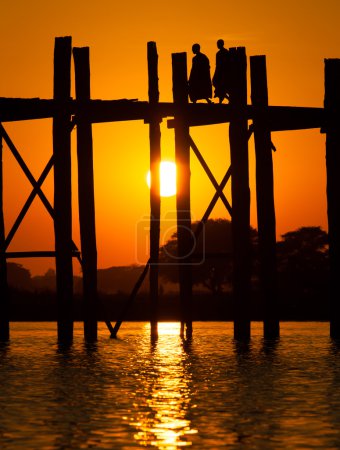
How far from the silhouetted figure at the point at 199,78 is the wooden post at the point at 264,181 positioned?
802mm

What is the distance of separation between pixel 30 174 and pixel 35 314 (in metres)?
24.0

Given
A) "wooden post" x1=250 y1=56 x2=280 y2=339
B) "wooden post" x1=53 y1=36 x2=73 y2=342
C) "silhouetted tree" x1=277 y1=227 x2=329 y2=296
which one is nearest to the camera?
"wooden post" x1=53 y1=36 x2=73 y2=342

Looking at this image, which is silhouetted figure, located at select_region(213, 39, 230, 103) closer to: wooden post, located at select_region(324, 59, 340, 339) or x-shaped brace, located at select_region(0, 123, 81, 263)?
wooden post, located at select_region(324, 59, 340, 339)

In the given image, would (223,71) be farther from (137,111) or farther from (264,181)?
(264,181)

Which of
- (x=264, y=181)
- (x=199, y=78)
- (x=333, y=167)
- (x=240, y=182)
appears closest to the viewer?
(x=240, y=182)

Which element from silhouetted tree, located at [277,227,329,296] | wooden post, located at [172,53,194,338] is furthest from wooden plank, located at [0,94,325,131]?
silhouetted tree, located at [277,227,329,296]

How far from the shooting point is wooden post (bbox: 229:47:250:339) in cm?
2170

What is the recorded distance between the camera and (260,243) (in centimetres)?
2188

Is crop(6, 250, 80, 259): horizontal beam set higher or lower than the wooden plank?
lower

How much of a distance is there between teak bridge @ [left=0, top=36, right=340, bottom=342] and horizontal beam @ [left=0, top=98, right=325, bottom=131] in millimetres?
18

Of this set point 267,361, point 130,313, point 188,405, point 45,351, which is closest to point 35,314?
point 130,313

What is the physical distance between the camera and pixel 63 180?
2130cm

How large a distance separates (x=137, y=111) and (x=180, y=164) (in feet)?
4.01

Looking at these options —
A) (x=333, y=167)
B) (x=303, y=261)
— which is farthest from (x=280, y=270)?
(x=333, y=167)
